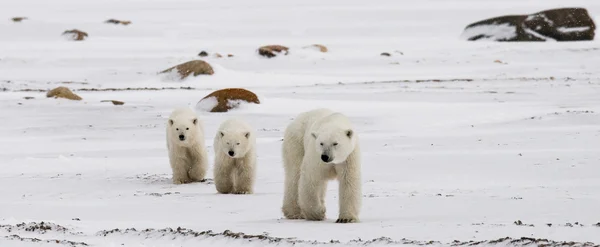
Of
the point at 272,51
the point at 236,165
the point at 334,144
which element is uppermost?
the point at 272,51

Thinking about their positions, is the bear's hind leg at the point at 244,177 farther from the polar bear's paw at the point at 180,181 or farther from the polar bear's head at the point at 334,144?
the polar bear's head at the point at 334,144

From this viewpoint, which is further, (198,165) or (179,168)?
(198,165)

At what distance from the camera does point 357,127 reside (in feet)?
44.5

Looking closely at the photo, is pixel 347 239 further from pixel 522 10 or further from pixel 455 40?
pixel 522 10

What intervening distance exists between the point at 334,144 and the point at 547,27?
90.1 ft

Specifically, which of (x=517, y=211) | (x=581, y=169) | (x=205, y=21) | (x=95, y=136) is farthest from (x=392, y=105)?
(x=205, y=21)

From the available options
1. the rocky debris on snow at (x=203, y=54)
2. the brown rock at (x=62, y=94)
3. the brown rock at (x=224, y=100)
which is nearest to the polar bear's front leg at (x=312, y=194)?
the brown rock at (x=224, y=100)

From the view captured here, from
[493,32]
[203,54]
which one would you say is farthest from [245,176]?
[493,32]

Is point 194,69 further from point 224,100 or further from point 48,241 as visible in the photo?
point 48,241

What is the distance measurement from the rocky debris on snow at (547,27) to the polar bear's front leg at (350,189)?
2674cm

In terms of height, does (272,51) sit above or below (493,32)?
below

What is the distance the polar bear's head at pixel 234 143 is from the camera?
26.2 ft

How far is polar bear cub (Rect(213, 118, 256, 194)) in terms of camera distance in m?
8.12

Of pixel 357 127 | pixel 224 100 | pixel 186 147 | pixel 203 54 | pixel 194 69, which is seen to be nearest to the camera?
pixel 186 147
